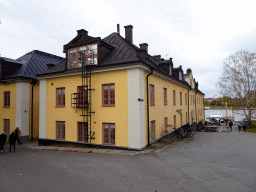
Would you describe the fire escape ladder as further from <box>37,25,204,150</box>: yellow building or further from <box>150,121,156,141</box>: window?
<box>150,121,156,141</box>: window

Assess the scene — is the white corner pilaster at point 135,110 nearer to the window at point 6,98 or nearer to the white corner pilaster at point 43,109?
the white corner pilaster at point 43,109

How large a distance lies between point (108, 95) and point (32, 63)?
468 inches

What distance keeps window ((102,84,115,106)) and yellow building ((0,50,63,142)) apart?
26.1ft

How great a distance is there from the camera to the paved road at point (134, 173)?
6152 millimetres

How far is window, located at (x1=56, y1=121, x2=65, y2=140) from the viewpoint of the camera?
14.5 metres

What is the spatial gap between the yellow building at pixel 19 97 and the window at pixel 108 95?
7960mm

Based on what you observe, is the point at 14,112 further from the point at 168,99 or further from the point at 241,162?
the point at 241,162

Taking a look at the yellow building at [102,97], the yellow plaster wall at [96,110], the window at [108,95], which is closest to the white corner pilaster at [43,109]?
the yellow building at [102,97]

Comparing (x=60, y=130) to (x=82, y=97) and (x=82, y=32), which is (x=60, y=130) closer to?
(x=82, y=97)

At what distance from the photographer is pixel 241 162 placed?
8797 millimetres

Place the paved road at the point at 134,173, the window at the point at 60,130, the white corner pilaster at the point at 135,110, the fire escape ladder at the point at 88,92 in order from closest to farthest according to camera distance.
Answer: the paved road at the point at 134,173, the white corner pilaster at the point at 135,110, the fire escape ladder at the point at 88,92, the window at the point at 60,130

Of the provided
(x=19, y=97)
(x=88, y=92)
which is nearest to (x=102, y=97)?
(x=88, y=92)

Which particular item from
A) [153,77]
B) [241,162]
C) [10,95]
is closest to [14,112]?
[10,95]

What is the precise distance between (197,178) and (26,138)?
16.5 metres
